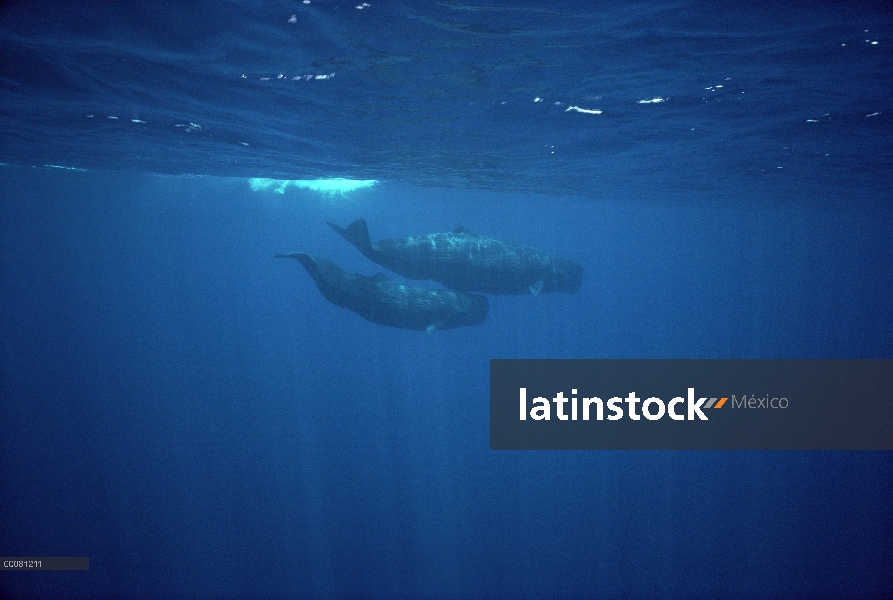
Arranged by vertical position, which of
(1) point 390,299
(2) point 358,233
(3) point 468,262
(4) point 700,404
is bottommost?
(4) point 700,404

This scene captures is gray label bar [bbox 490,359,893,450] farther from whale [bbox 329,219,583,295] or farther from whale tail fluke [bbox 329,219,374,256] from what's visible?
whale tail fluke [bbox 329,219,374,256]

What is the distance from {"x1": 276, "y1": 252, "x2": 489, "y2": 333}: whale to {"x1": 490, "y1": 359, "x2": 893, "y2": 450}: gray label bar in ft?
6.59

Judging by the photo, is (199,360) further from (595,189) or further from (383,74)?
(383,74)

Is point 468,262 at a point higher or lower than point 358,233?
lower

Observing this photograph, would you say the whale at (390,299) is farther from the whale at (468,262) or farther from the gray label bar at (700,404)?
the gray label bar at (700,404)

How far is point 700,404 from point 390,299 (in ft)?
29.0

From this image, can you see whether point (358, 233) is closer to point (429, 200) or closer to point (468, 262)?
point (468, 262)

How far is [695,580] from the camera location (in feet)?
61.8

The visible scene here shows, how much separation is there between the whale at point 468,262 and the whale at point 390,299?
0.95 metres

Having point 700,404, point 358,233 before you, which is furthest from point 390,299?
point 700,404

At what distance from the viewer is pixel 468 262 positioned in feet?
40.6

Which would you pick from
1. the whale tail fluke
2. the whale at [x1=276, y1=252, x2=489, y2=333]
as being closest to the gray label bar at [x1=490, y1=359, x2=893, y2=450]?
the whale at [x1=276, y1=252, x2=489, y2=333]

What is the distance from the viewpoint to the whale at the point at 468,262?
1222cm

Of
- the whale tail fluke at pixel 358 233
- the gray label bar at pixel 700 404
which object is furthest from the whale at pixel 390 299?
the gray label bar at pixel 700 404
